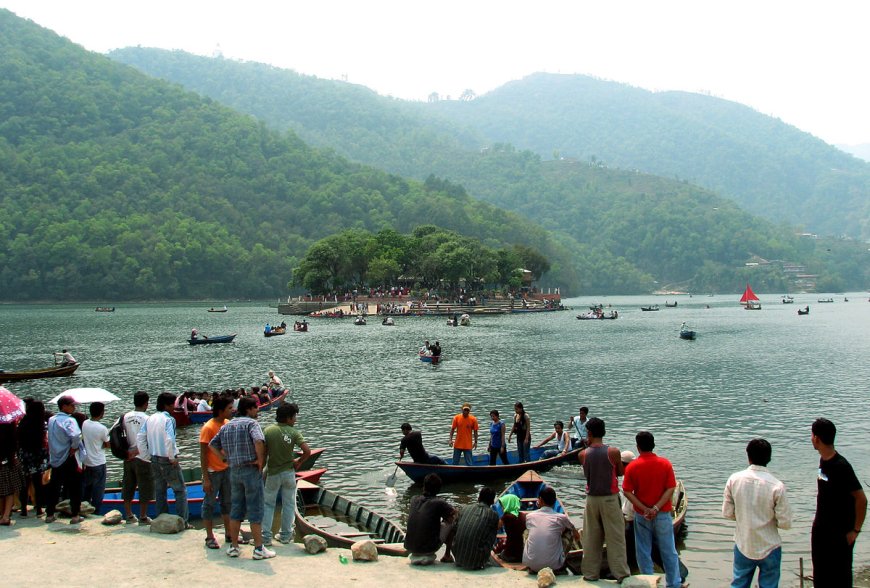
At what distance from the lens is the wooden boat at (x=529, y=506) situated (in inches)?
415

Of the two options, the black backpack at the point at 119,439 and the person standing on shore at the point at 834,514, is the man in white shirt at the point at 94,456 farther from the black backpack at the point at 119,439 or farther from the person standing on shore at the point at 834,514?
A: the person standing on shore at the point at 834,514

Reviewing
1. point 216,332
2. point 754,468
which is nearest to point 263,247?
point 216,332

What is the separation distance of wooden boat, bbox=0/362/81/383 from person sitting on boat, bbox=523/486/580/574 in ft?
122

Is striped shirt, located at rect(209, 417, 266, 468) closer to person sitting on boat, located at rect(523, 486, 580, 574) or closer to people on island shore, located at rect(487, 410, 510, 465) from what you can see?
person sitting on boat, located at rect(523, 486, 580, 574)

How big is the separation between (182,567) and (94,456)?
130 inches

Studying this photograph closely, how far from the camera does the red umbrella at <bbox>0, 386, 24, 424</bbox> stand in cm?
1138

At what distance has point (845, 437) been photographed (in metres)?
24.3

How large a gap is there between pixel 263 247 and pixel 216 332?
10941cm

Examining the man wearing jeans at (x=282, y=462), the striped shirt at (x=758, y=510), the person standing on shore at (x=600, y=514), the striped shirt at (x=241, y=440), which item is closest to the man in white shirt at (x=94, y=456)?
the striped shirt at (x=241, y=440)

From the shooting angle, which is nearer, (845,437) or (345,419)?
(845,437)

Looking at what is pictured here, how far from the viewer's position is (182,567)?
389 inches

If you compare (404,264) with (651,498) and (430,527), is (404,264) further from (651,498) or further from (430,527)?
(651,498)

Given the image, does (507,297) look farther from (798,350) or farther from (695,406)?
(695,406)

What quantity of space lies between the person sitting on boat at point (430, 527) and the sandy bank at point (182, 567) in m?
0.22
